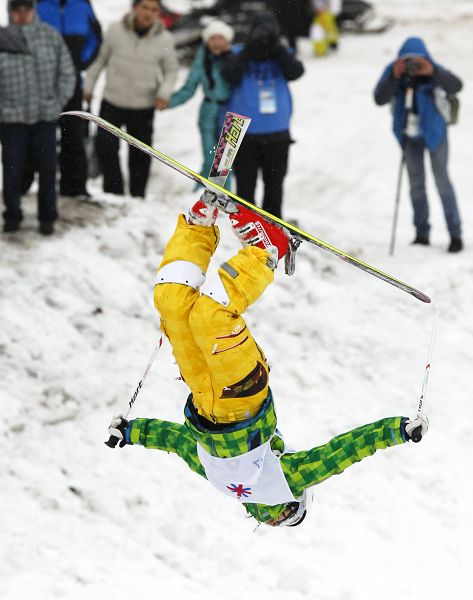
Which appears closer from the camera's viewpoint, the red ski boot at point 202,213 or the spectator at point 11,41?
the red ski boot at point 202,213

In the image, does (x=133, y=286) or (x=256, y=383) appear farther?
(x=133, y=286)

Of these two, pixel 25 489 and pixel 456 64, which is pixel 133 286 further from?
pixel 456 64

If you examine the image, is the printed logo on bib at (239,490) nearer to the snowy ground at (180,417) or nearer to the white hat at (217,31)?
the snowy ground at (180,417)

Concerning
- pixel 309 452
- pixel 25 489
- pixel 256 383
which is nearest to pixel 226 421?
pixel 256 383

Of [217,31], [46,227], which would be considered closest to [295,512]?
[46,227]

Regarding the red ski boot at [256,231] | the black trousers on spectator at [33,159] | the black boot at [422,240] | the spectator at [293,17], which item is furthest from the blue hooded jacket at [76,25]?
the spectator at [293,17]

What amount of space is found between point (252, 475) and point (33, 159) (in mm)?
3882

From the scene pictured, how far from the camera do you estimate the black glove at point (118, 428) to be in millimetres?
4613

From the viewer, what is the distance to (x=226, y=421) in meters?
4.24

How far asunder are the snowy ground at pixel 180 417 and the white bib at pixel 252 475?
1.15m

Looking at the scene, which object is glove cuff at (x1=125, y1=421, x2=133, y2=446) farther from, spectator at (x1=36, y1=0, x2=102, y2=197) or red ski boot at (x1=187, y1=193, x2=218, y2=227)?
spectator at (x1=36, y1=0, x2=102, y2=197)

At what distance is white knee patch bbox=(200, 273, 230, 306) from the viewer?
Answer: 12.6 feet

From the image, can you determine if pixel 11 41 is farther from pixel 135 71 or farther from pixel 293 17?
pixel 293 17

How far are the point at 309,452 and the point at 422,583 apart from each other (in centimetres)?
169
